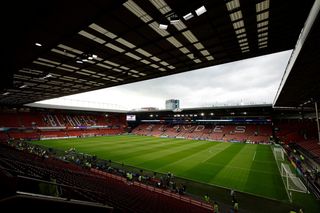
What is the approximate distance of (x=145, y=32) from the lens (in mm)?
7637

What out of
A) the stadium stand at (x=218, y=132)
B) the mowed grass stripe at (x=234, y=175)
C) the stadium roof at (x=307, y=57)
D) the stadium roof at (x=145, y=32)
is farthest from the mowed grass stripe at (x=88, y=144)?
the stadium roof at (x=307, y=57)

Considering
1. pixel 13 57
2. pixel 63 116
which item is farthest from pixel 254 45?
pixel 63 116

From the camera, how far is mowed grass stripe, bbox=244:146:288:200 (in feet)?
43.2

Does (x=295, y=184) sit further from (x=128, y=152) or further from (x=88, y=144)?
(x=88, y=144)

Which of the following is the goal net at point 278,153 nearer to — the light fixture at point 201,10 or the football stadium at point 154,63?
the football stadium at point 154,63

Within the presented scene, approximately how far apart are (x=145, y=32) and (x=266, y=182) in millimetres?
16827

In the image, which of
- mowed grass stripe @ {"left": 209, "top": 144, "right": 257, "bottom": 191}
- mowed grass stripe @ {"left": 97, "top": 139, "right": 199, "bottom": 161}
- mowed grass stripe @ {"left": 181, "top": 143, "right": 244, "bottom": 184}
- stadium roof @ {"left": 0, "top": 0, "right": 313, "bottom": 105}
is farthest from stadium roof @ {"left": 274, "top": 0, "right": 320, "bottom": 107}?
mowed grass stripe @ {"left": 97, "top": 139, "right": 199, "bottom": 161}

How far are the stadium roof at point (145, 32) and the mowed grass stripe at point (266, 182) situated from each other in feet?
35.4

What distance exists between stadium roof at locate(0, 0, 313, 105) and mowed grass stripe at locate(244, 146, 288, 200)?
35.4 ft

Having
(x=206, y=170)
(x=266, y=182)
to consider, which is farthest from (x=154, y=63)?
(x=266, y=182)

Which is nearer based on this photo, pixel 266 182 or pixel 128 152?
pixel 266 182

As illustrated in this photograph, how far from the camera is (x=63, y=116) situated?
54.5 metres

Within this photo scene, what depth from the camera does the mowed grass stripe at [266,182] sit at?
519 inches

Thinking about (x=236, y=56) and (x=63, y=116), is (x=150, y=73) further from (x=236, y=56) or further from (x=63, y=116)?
(x=63, y=116)
